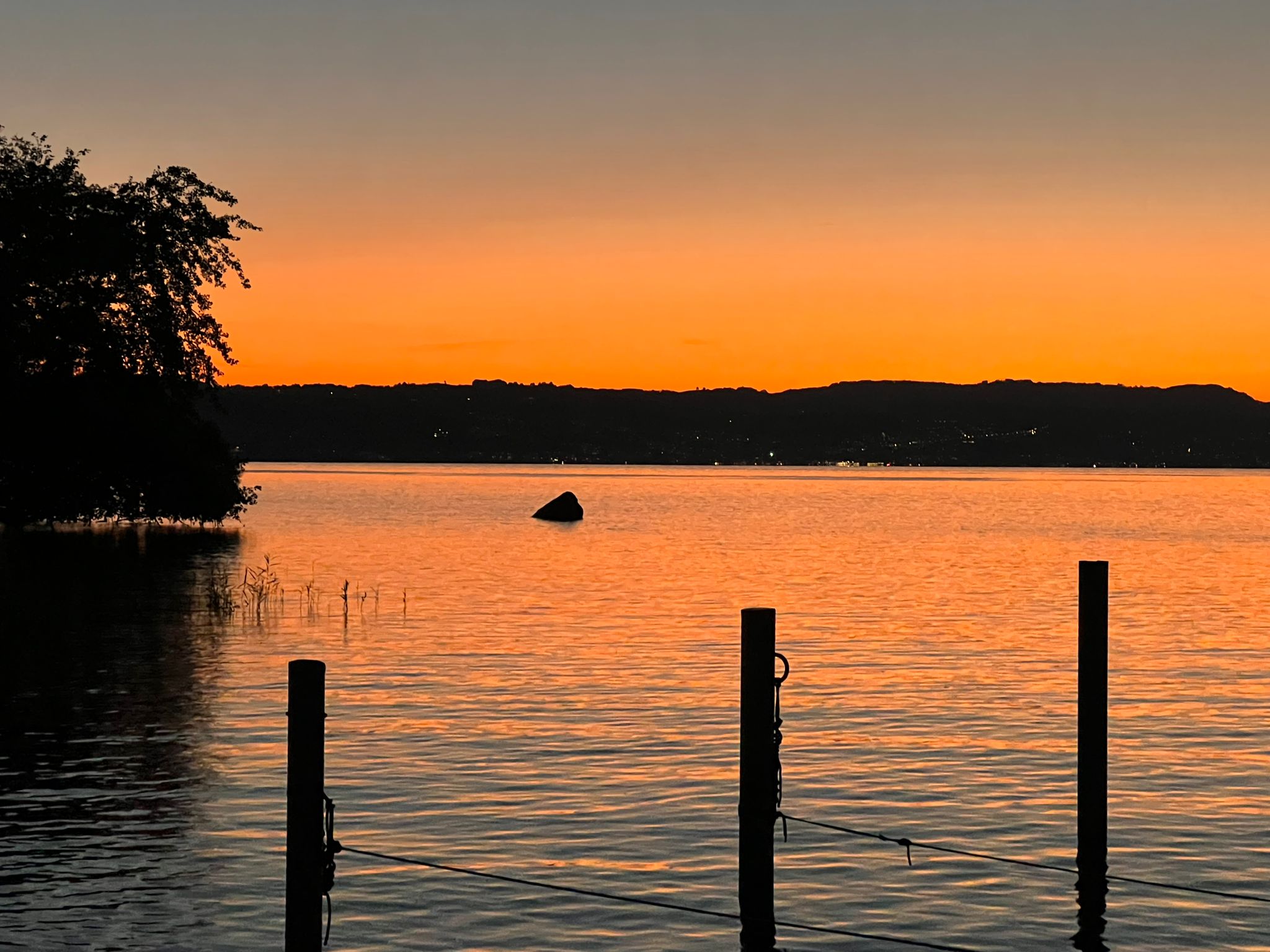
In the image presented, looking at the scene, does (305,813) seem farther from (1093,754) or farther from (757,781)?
(1093,754)

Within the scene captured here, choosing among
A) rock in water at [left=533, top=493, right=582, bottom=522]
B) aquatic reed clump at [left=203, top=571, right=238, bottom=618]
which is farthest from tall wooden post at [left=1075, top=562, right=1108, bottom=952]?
rock in water at [left=533, top=493, right=582, bottom=522]

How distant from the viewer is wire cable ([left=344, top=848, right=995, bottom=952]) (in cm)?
1412

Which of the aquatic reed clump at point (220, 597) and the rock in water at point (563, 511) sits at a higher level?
the rock in water at point (563, 511)

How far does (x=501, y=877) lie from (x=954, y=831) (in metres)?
5.70

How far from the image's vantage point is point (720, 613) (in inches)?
1879

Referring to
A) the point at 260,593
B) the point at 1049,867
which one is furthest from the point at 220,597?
the point at 1049,867

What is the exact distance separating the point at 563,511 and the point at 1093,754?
107 meters

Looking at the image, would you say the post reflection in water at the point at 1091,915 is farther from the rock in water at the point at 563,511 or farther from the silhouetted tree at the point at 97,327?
the rock in water at the point at 563,511

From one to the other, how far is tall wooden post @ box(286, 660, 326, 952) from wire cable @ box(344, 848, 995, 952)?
2.77 m

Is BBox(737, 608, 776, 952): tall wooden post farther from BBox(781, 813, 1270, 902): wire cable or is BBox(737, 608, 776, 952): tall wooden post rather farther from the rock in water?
the rock in water

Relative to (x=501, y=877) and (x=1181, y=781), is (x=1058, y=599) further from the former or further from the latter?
(x=501, y=877)

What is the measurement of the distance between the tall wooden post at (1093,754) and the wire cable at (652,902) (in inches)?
63.2

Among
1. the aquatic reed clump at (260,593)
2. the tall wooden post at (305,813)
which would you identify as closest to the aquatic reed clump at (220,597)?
the aquatic reed clump at (260,593)

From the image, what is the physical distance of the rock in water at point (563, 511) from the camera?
122 metres
